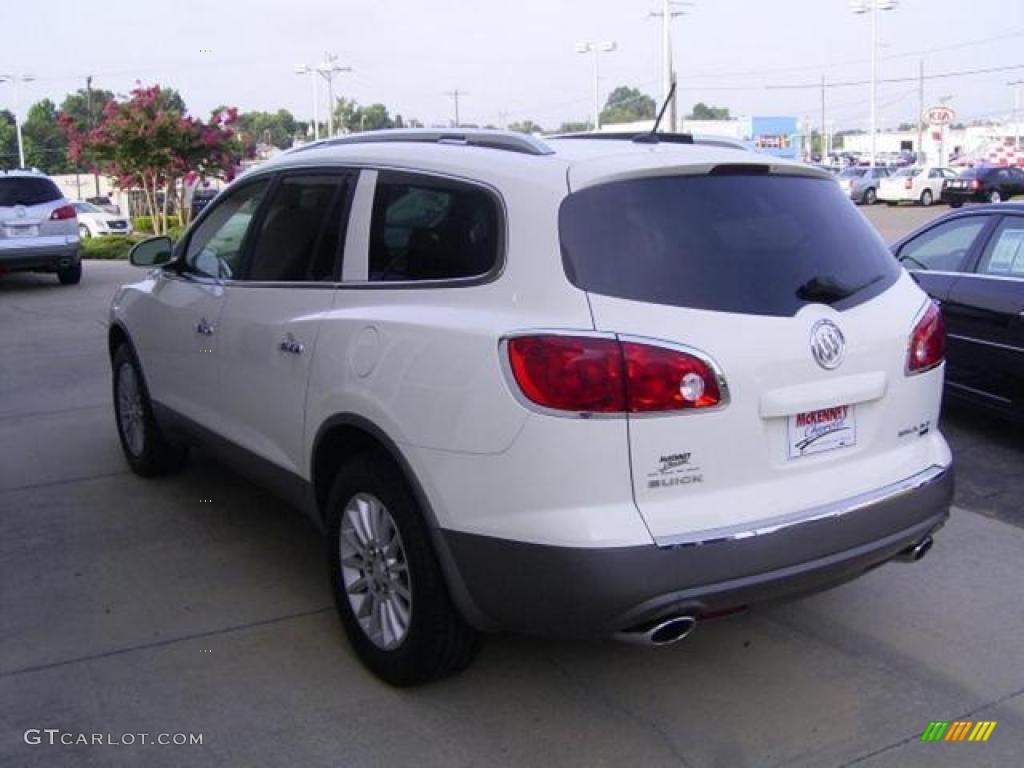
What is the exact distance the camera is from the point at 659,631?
3.05m

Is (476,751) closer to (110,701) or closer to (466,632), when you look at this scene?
(466,632)

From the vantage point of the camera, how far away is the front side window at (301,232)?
160 inches

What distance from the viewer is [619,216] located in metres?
3.21

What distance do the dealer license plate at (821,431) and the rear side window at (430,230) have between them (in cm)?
102

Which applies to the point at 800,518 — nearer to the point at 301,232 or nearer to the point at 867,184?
the point at 301,232

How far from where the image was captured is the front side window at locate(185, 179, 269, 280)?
474 centimetres

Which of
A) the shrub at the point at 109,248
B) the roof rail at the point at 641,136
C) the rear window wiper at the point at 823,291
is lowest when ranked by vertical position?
the shrub at the point at 109,248

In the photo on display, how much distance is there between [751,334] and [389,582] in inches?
55.9

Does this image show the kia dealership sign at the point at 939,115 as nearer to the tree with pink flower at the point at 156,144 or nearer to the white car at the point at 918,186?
the white car at the point at 918,186

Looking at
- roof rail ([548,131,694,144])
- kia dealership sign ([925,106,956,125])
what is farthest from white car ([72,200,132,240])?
kia dealership sign ([925,106,956,125])

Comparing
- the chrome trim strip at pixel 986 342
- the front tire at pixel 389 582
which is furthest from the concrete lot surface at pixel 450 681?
the chrome trim strip at pixel 986 342

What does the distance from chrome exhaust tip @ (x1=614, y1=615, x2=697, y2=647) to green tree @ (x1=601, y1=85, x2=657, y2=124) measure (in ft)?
249

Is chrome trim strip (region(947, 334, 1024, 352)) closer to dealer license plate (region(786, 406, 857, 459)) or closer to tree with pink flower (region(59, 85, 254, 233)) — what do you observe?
dealer license plate (region(786, 406, 857, 459))

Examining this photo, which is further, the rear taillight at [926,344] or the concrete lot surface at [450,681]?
the rear taillight at [926,344]
